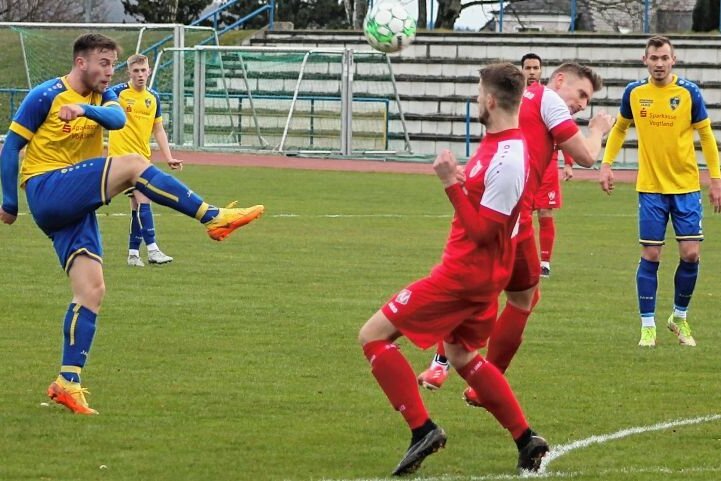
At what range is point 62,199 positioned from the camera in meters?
7.52

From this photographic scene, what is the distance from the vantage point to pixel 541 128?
301 inches

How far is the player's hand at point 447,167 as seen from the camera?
5.98 meters

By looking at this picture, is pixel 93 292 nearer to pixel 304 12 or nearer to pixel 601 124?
pixel 601 124

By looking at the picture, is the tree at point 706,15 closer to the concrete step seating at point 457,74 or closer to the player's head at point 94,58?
the concrete step seating at point 457,74

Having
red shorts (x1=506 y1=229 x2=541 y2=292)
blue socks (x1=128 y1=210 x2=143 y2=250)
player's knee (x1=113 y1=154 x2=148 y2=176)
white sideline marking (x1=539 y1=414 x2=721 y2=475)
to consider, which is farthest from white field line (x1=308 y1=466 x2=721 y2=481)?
blue socks (x1=128 y1=210 x2=143 y2=250)

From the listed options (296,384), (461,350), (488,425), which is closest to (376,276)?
(296,384)

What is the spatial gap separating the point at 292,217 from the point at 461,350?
13.3 meters

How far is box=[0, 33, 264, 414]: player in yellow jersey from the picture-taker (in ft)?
24.7

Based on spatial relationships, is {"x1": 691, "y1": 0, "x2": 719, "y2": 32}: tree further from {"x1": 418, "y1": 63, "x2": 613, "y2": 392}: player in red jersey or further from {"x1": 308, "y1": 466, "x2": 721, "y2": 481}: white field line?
{"x1": 308, "y1": 466, "x2": 721, "y2": 481}: white field line

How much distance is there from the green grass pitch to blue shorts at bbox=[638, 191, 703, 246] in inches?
31.1

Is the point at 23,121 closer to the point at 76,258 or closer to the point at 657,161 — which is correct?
the point at 76,258

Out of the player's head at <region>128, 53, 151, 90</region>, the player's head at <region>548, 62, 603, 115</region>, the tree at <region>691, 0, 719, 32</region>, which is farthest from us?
the tree at <region>691, 0, 719, 32</region>

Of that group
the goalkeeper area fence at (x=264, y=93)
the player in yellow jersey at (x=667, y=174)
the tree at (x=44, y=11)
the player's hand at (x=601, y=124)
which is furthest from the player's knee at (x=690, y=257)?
the tree at (x=44, y=11)

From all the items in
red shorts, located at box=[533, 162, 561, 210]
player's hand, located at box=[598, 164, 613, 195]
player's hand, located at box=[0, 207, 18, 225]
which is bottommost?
red shorts, located at box=[533, 162, 561, 210]
